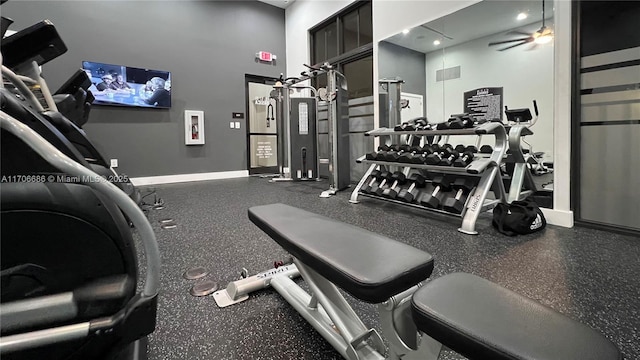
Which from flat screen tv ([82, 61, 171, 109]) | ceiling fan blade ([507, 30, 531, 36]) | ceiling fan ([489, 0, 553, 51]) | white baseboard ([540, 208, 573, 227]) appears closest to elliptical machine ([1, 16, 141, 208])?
flat screen tv ([82, 61, 171, 109])

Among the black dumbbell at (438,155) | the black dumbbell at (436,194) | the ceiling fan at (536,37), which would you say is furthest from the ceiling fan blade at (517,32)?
the black dumbbell at (436,194)

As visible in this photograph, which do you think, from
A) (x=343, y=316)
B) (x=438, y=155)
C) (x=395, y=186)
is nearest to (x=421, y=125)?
(x=438, y=155)

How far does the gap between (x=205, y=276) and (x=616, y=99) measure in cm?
321

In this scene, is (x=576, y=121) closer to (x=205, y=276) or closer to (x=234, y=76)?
(x=205, y=276)

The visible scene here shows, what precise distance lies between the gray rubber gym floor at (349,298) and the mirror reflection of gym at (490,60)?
3.36ft

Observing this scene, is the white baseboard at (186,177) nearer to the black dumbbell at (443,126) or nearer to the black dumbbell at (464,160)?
the black dumbbell at (443,126)

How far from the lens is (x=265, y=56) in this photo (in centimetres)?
652

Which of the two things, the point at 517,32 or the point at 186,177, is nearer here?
the point at 517,32

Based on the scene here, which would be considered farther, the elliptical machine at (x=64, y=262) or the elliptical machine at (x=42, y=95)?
the elliptical machine at (x=42, y=95)

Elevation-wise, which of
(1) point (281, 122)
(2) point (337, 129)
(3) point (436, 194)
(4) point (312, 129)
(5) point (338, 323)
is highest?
(1) point (281, 122)

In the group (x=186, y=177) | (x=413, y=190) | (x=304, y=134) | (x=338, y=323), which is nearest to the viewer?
(x=338, y=323)

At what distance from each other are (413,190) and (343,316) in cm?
228

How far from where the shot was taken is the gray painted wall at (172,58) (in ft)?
15.3

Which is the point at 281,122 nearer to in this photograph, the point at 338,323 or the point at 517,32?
the point at 517,32
